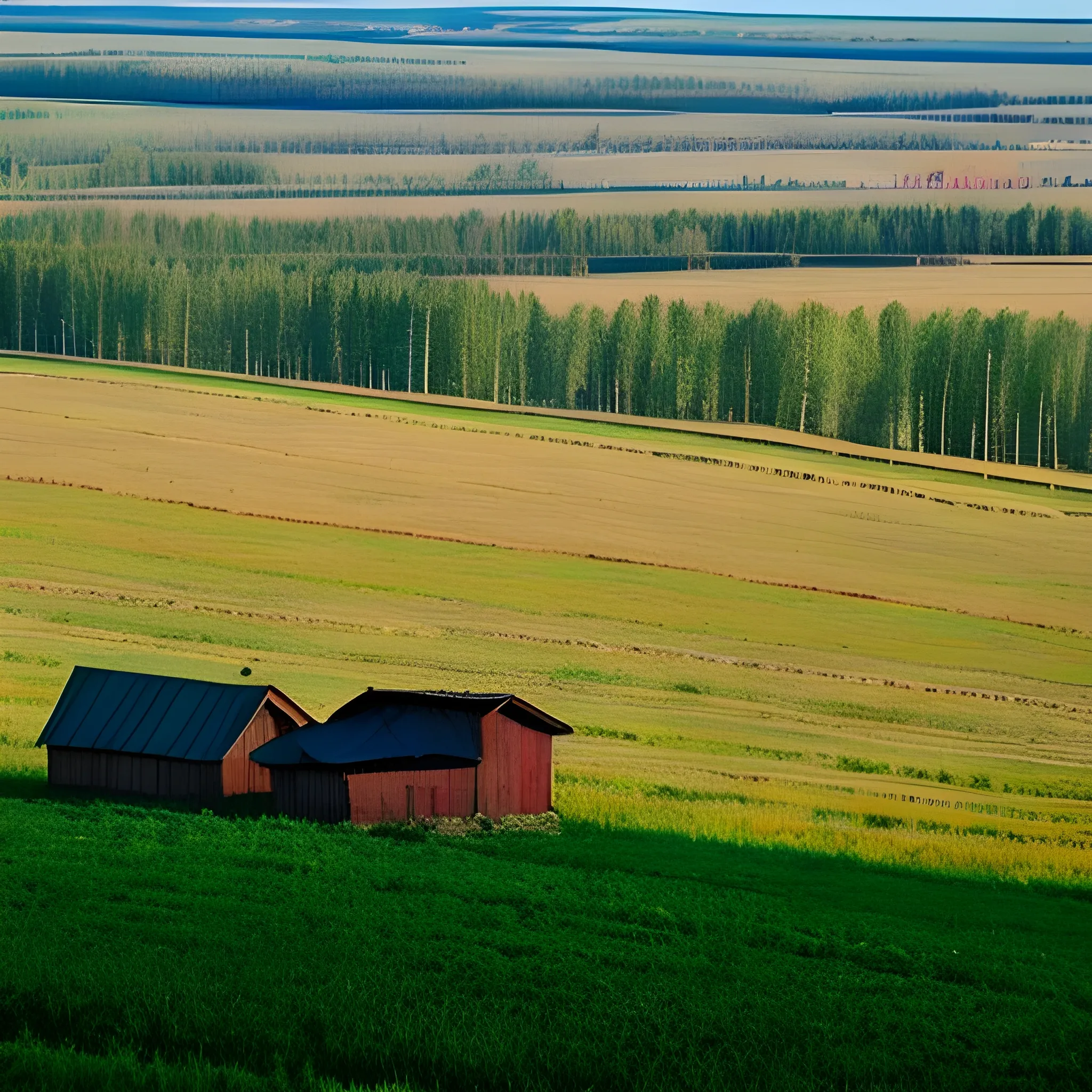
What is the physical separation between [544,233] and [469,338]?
6819 millimetres

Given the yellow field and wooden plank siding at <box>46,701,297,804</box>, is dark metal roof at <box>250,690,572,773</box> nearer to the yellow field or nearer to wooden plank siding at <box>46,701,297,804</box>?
wooden plank siding at <box>46,701,297,804</box>

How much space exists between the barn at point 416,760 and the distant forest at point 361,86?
155ft

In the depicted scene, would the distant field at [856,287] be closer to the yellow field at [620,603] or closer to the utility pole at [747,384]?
the utility pole at [747,384]

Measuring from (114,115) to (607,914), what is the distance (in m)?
59.5

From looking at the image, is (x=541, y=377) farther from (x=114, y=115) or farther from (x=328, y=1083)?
(x=328, y=1083)

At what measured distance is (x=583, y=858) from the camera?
25.1 meters

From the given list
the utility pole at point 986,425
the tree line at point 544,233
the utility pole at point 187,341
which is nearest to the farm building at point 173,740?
the utility pole at point 986,425

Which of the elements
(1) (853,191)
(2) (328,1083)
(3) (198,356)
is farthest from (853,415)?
(2) (328,1083)

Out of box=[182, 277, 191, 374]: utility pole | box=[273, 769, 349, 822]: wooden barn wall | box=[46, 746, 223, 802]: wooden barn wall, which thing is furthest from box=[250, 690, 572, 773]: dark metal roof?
box=[182, 277, 191, 374]: utility pole

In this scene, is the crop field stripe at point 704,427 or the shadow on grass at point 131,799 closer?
the shadow on grass at point 131,799

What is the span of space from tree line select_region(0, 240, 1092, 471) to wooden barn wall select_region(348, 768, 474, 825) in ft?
155

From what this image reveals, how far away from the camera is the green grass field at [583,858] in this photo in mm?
15781

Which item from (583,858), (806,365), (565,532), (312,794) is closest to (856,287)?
(806,365)

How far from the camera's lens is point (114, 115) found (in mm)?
71938
